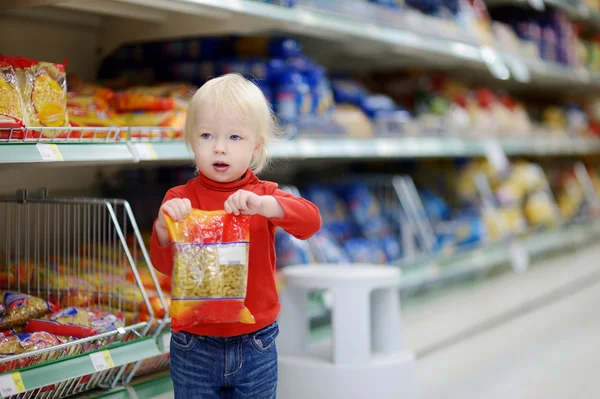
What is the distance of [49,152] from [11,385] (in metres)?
0.47

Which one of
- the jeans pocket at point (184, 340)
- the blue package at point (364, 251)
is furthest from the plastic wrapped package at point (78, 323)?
the blue package at point (364, 251)

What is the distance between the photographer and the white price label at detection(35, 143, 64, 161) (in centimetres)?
159

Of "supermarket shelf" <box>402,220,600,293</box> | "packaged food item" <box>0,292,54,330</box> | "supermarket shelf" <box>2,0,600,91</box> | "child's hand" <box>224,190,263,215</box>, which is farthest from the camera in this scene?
"supermarket shelf" <box>402,220,600,293</box>

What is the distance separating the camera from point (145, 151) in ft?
6.10

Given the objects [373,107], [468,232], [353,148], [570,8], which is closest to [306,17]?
[353,148]

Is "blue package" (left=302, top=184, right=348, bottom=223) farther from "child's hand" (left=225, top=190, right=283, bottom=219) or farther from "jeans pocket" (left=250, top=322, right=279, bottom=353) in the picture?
"child's hand" (left=225, top=190, right=283, bottom=219)

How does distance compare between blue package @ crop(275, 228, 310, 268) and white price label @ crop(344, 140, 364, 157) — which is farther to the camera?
white price label @ crop(344, 140, 364, 157)

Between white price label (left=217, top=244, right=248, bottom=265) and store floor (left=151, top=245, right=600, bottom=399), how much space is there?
1.11m

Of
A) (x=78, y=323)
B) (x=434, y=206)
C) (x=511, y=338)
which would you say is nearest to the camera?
(x=78, y=323)

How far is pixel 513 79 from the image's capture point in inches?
190

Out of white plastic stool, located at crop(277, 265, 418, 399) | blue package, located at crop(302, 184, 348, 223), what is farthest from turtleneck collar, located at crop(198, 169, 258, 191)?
blue package, located at crop(302, 184, 348, 223)

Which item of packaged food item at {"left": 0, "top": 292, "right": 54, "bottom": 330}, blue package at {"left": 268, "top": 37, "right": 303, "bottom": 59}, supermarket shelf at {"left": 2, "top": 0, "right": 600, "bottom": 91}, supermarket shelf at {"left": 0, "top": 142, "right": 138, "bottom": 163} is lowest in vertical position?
packaged food item at {"left": 0, "top": 292, "right": 54, "bottom": 330}

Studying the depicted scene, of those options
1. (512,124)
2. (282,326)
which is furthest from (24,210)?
(512,124)

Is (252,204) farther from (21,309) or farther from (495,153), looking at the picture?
(495,153)
